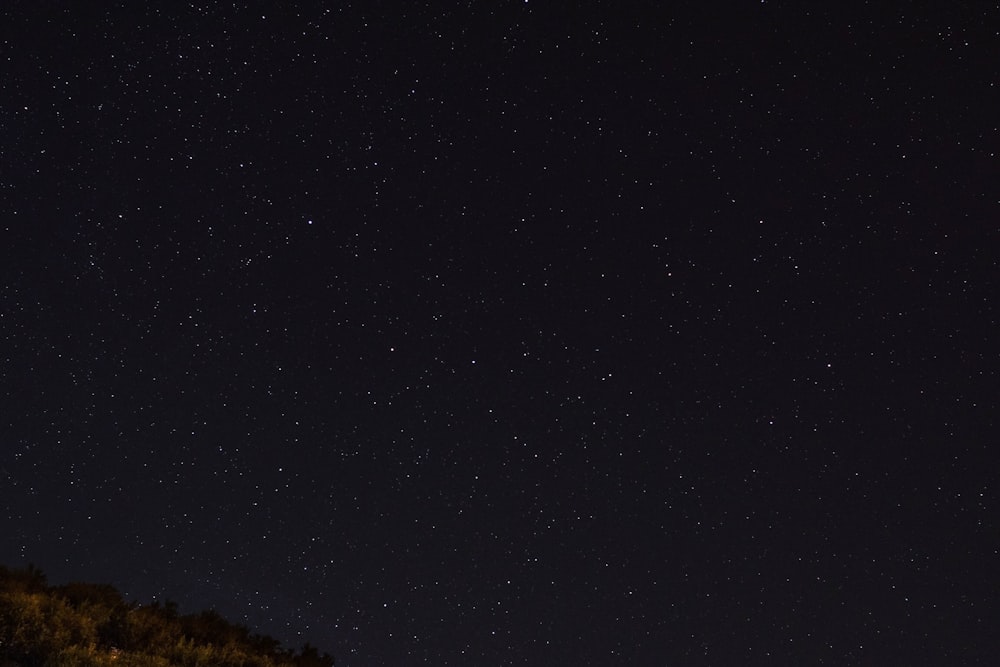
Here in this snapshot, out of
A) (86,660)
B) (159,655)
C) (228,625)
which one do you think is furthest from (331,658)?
(86,660)

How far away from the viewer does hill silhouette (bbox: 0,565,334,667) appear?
860 cm

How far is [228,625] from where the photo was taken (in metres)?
12.8

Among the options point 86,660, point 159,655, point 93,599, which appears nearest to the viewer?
point 86,660

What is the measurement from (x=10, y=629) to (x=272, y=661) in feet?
11.8

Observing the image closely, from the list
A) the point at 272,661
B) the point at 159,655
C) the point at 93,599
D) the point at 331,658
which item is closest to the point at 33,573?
the point at 93,599

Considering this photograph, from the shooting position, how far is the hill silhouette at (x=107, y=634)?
8.60m

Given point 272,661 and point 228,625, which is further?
point 228,625

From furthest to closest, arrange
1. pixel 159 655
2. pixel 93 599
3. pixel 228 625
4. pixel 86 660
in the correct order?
pixel 228 625
pixel 93 599
pixel 159 655
pixel 86 660

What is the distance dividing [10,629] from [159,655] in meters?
1.75

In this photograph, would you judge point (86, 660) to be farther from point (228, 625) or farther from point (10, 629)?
point (228, 625)

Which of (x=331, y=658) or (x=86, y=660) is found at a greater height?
(x=331, y=658)

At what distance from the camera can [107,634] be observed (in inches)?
398

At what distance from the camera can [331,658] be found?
522 inches

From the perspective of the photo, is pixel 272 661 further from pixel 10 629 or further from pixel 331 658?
pixel 10 629
